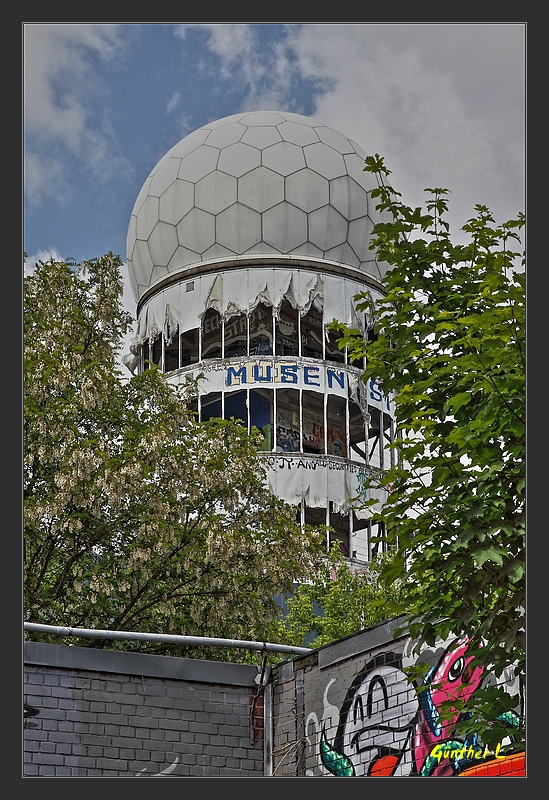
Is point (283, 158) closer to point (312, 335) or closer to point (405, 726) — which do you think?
point (312, 335)

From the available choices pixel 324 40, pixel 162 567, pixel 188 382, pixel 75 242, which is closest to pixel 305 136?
pixel 324 40

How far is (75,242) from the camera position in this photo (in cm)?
827

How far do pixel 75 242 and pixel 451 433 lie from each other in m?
3.29

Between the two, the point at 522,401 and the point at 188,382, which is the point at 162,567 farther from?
the point at 522,401

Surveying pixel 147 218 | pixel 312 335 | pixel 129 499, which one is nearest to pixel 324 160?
pixel 147 218

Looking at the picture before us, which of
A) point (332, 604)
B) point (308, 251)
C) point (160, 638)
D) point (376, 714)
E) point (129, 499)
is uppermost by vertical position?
point (308, 251)

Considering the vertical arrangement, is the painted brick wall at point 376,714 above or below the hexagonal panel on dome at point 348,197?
below

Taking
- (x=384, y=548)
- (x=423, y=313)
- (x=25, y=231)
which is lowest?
(x=384, y=548)

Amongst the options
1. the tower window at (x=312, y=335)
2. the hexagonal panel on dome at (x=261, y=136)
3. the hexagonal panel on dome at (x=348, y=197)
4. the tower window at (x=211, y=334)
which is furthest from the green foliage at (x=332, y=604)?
the hexagonal panel on dome at (x=261, y=136)

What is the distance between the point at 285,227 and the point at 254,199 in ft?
1.59

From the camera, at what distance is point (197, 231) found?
394 inches

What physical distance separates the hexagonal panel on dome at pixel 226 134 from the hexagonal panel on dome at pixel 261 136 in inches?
A: 1.9

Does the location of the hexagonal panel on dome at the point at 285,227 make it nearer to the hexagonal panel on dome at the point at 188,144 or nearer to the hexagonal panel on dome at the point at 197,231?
the hexagonal panel on dome at the point at 197,231

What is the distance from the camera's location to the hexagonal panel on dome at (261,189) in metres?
9.45
